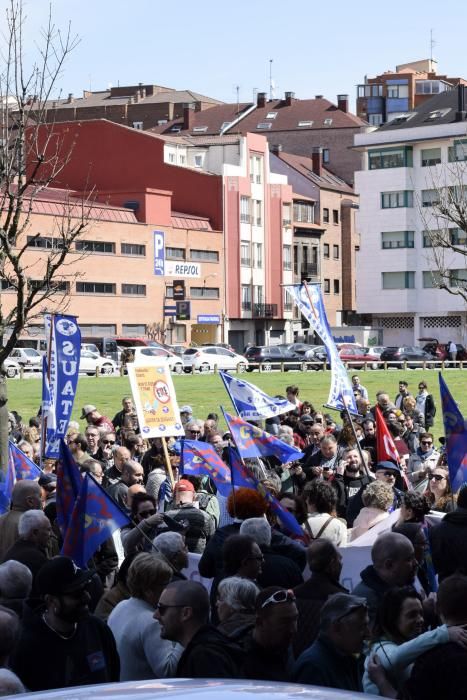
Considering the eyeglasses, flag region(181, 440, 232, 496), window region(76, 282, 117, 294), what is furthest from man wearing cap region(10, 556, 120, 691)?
window region(76, 282, 117, 294)

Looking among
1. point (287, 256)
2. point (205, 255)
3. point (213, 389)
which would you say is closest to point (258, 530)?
point (213, 389)

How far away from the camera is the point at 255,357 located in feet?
230

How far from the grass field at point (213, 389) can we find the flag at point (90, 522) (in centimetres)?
2065

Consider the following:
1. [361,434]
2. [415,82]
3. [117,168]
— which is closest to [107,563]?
[361,434]

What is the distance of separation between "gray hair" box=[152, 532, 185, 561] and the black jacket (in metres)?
1.42

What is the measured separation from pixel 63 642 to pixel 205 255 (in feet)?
262

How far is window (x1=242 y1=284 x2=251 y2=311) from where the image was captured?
8962 cm

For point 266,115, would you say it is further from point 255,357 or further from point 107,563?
point 107,563

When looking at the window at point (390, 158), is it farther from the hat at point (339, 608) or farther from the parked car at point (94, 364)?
the hat at point (339, 608)

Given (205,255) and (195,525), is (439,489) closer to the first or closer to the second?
(195,525)

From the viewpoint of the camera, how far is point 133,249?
78.6m

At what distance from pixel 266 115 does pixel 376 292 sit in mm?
26854

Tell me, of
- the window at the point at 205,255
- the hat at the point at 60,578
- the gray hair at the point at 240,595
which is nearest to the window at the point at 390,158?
the window at the point at 205,255

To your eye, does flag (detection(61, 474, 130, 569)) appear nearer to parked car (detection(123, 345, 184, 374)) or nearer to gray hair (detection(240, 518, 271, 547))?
gray hair (detection(240, 518, 271, 547))
